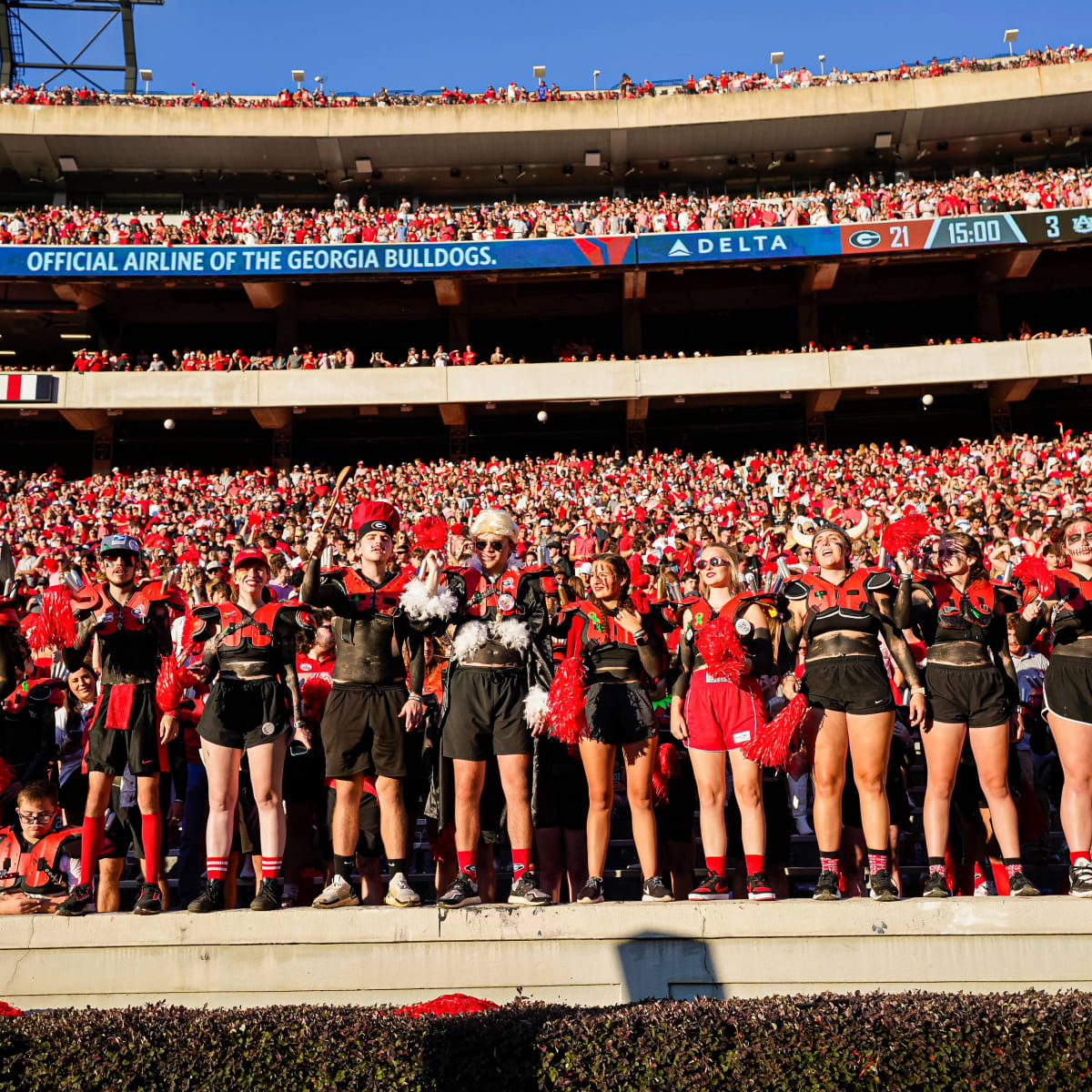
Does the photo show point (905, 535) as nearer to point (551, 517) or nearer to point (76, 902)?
point (76, 902)

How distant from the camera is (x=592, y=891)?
5730 millimetres

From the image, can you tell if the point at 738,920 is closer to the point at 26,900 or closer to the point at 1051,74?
the point at 26,900

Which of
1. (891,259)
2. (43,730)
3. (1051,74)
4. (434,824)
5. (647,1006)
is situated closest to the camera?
(647,1006)

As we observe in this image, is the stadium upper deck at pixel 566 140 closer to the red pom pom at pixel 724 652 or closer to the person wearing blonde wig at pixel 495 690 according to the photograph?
the person wearing blonde wig at pixel 495 690

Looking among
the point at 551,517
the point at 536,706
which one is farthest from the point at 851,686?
the point at 551,517

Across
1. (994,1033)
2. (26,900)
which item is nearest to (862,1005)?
(994,1033)

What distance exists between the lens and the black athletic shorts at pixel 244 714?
5980mm

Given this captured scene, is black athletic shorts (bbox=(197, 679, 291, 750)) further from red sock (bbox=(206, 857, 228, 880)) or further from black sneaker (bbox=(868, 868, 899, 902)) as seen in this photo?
black sneaker (bbox=(868, 868, 899, 902))

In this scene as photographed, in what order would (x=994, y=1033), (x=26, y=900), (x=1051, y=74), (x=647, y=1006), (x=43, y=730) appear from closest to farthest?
(x=994, y=1033)
(x=647, y=1006)
(x=26, y=900)
(x=43, y=730)
(x=1051, y=74)

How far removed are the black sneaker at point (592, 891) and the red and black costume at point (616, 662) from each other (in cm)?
76

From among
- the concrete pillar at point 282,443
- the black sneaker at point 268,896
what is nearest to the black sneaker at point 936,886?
the black sneaker at point 268,896

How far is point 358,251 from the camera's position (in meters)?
29.1

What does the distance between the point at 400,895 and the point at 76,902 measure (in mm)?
1813

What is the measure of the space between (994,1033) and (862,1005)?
51 cm
